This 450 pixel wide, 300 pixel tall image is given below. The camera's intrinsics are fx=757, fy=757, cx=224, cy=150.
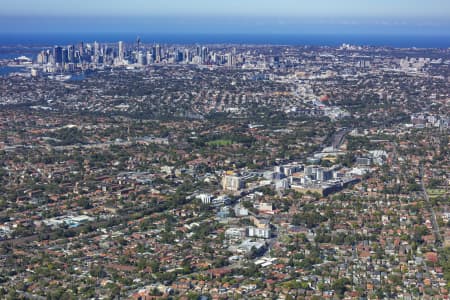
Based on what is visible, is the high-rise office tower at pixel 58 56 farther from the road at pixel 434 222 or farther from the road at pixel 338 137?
the road at pixel 434 222

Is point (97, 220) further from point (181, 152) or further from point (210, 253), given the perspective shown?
point (181, 152)

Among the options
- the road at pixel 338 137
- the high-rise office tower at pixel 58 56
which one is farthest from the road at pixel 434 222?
the high-rise office tower at pixel 58 56

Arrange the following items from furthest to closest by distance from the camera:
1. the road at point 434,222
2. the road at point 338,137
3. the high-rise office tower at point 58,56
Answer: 1. the high-rise office tower at point 58,56
2. the road at point 338,137
3. the road at point 434,222

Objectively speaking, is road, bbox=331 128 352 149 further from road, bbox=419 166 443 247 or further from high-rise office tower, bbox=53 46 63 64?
high-rise office tower, bbox=53 46 63 64

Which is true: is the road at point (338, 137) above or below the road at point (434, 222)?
above

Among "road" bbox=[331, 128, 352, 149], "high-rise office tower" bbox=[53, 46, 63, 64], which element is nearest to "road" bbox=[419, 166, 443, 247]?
"road" bbox=[331, 128, 352, 149]

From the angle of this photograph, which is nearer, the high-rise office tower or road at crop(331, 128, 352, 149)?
road at crop(331, 128, 352, 149)

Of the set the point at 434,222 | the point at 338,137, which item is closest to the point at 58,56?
the point at 338,137

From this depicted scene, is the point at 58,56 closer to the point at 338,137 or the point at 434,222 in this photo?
the point at 338,137

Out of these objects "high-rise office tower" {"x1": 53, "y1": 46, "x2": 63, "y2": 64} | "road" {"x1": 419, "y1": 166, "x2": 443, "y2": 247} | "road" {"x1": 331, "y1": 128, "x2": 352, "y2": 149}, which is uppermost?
"high-rise office tower" {"x1": 53, "y1": 46, "x2": 63, "y2": 64}

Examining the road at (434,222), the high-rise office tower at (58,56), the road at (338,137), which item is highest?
the high-rise office tower at (58,56)

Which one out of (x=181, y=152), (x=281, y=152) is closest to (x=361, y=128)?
(x=281, y=152)
